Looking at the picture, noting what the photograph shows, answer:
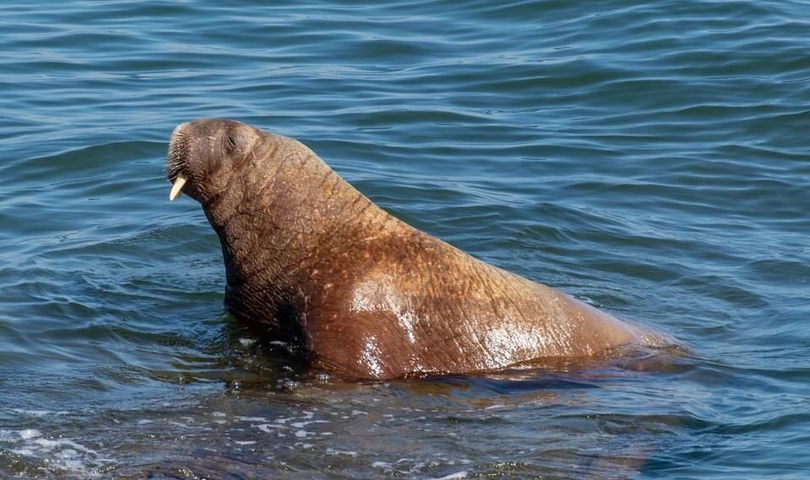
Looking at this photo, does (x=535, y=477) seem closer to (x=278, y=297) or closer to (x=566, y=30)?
(x=278, y=297)

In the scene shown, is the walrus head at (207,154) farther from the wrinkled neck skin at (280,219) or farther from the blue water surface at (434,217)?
the blue water surface at (434,217)

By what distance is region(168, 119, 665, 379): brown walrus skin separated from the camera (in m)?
7.99

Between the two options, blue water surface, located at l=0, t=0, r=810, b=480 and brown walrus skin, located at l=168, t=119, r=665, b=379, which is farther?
brown walrus skin, located at l=168, t=119, r=665, b=379

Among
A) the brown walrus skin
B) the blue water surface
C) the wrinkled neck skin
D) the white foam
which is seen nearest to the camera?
the white foam

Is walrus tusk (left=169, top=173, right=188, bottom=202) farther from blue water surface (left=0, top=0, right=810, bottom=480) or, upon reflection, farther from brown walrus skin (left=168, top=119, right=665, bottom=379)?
blue water surface (left=0, top=0, right=810, bottom=480)

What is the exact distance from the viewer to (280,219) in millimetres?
8305

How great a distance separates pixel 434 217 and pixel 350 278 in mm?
3701

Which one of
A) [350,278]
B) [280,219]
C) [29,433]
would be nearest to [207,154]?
[280,219]

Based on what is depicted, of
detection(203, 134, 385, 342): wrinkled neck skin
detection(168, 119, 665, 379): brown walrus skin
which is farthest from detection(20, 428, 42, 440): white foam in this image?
detection(203, 134, 385, 342): wrinkled neck skin

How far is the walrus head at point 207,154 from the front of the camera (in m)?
8.09

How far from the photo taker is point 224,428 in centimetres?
712

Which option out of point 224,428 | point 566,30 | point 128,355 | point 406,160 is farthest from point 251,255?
point 566,30

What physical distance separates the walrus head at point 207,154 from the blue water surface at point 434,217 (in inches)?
39.4

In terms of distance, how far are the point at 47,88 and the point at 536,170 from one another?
568 centimetres
